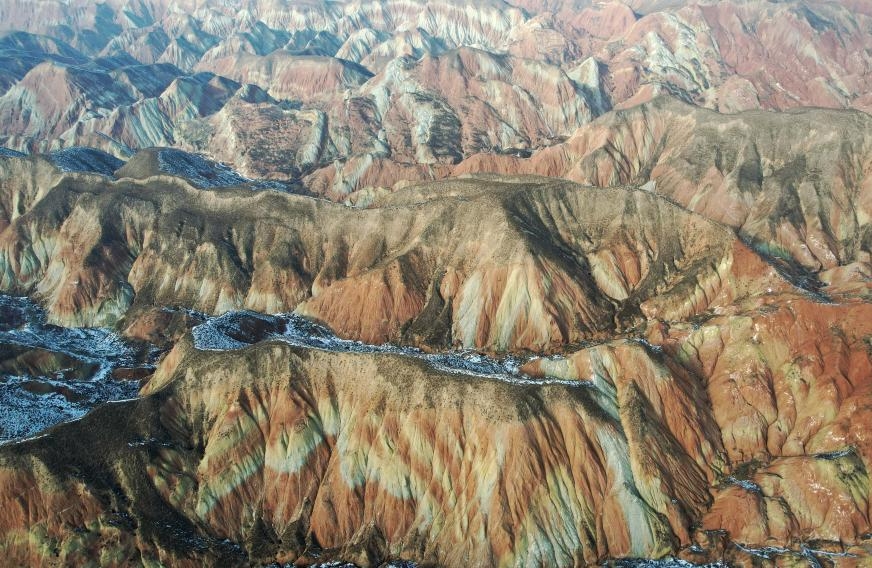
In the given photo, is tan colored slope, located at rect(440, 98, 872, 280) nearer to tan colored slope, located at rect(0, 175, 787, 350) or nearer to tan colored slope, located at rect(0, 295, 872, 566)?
tan colored slope, located at rect(0, 175, 787, 350)

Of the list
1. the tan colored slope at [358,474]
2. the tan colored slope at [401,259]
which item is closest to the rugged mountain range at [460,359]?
the tan colored slope at [358,474]

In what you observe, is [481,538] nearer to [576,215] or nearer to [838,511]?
[838,511]

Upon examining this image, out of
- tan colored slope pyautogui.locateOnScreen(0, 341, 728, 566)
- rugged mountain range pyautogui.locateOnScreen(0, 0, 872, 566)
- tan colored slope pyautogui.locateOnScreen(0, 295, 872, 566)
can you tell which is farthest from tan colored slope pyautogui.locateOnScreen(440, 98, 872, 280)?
tan colored slope pyautogui.locateOnScreen(0, 341, 728, 566)

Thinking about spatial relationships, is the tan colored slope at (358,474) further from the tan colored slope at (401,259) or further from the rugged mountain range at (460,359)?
the tan colored slope at (401,259)

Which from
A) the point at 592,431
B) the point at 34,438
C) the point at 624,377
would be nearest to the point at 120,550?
the point at 34,438

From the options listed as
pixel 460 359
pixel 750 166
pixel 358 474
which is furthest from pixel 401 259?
pixel 750 166

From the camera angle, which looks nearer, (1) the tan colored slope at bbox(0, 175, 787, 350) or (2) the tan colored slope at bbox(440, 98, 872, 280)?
(1) the tan colored slope at bbox(0, 175, 787, 350)

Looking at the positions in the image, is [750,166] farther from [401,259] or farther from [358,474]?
[358,474]
